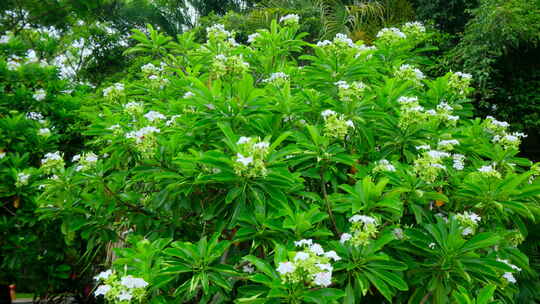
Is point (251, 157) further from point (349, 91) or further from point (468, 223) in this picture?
point (468, 223)

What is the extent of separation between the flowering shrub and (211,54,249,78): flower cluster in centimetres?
1

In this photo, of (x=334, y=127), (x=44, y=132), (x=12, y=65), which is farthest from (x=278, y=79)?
(x=12, y=65)

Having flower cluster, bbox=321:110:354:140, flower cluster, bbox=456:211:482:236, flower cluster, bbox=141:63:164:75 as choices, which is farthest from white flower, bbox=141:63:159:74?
flower cluster, bbox=456:211:482:236

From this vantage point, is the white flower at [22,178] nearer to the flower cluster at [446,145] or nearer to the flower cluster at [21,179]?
the flower cluster at [21,179]

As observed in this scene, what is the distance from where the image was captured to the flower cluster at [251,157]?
1.61 metres

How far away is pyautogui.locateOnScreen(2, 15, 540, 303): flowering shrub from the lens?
1658mm

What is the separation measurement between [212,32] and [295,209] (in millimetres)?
1571

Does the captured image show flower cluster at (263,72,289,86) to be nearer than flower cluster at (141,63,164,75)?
Yes

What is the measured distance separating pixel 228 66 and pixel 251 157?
3.03 feet

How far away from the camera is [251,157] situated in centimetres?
160

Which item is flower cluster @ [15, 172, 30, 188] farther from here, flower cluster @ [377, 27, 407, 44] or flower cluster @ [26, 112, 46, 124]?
flower cluster @ [377, 27, 407, 44]

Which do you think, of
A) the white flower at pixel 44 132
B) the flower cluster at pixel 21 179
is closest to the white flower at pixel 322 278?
the flower cluster at pixel 21 179

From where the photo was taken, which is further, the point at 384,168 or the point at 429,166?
the point at 384,168

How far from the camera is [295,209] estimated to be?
6.04 feet
